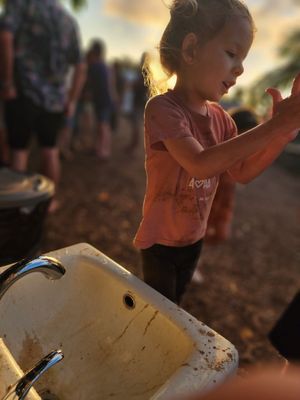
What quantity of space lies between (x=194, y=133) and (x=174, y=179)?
15 centimetres

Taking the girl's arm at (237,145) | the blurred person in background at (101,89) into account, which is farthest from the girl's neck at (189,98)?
the blurred person in background at (101,89)

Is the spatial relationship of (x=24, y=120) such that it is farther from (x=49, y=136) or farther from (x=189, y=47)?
(x=189, y=47)

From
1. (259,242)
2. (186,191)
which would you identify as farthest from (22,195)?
(259,242)

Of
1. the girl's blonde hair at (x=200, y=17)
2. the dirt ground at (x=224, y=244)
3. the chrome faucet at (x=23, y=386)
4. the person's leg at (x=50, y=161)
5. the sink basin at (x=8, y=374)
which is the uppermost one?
the girl's blonde hair at (x=200, y=17)

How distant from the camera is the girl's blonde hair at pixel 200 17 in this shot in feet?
3.30

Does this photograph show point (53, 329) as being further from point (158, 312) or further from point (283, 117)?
point (283, 117)

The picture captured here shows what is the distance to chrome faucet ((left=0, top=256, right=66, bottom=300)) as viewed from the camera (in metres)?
0.83

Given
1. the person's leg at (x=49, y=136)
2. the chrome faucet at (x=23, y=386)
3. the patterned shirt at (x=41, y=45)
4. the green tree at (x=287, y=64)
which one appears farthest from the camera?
the green tree at (x=287, y=64)

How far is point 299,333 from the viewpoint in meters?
1.43

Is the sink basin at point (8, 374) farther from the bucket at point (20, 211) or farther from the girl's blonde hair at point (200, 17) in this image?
the bucket at point (20, 211)

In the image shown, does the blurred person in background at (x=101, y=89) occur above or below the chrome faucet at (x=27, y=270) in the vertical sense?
below

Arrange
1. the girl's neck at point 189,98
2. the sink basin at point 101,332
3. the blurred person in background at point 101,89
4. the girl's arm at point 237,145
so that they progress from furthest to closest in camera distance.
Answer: the blurred person in background at point 101,89
the girl's neck at point 189,98
the sink basin at point 101,332
the girl's arm at point 237,145

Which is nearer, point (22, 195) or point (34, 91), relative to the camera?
point (22, 195)

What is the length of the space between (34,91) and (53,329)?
6.72ft
